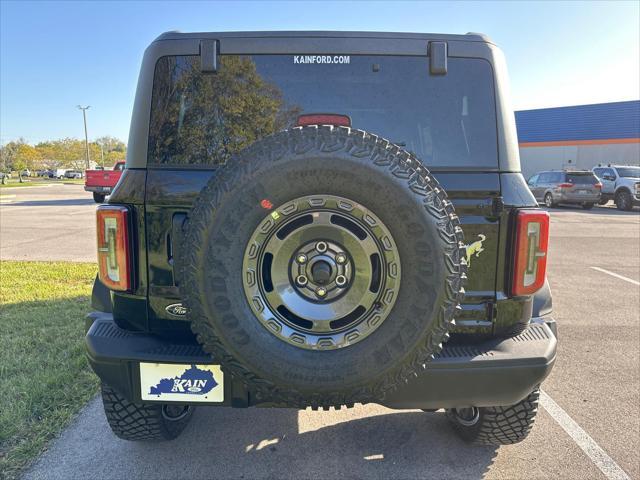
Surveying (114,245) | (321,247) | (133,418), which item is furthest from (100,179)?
(321,247)

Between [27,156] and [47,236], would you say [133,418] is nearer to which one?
[47,236]

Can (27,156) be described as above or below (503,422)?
above

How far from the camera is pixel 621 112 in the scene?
31.8 m

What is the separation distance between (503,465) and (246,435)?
4.87 ft

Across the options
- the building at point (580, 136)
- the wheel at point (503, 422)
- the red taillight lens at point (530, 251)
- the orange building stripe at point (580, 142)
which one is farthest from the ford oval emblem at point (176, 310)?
the orange building stripe at point (580, 142)

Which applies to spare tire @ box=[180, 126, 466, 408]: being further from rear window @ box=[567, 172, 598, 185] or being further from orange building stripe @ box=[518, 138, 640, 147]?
orange building stripe @ box=[518, 138, 640, 147]

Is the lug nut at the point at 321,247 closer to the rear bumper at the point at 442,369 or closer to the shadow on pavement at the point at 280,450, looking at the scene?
the rear bumper at the point at 442,369

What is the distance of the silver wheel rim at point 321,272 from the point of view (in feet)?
5.47

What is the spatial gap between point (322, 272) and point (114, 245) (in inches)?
38.5

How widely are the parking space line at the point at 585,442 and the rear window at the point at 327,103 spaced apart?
5.88 ft

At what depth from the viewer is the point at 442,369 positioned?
1.85 meters

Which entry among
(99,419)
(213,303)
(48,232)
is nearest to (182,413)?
(99,419)

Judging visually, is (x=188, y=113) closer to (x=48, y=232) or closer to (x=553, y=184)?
(x=48, y=232)

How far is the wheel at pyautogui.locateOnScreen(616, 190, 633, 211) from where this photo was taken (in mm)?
18941
